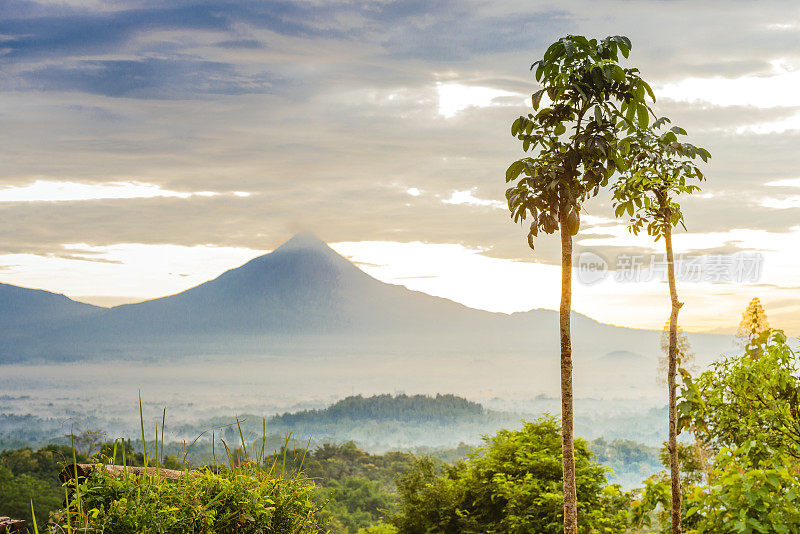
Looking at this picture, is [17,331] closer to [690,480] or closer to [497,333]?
[497,333]

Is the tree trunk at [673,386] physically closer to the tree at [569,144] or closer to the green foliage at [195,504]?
the tree at [569,144]

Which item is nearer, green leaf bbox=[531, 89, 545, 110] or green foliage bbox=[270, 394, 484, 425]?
green leaf bbox=[531, 89, 545, 110]

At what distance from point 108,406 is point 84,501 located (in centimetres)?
17115

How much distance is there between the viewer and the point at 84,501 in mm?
4938

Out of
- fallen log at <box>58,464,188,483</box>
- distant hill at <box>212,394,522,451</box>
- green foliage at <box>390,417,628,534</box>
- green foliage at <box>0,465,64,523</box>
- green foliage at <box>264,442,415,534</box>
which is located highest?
fallen log at <box>58,464,188,483</box>

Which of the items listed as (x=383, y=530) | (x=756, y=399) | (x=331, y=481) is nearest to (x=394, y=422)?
(x=331, y=481)

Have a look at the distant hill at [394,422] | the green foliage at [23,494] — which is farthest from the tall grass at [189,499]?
the distant hill at [394,422]

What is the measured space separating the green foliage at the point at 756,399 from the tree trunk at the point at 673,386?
3.25 ft

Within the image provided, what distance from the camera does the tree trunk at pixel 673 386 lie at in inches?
354

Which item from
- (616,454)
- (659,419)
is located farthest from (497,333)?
(616,454)

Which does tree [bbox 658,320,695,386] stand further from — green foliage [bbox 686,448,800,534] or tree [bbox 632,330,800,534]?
green foliage [bbox 686,448,800,534]

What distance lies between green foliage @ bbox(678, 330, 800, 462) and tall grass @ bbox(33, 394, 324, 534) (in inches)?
165

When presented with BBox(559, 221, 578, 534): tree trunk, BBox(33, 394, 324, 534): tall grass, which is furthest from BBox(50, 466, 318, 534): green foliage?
BBox(559, 221, 578, 534): tree trunk

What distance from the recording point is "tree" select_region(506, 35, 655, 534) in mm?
6895
